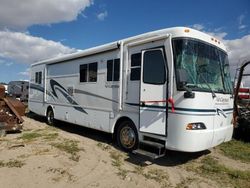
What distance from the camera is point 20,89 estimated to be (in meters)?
26.7

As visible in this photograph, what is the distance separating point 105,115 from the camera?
338 inches

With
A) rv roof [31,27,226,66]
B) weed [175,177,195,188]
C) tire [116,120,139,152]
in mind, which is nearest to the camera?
weed [175,177,195,188]

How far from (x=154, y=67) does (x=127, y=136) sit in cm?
207

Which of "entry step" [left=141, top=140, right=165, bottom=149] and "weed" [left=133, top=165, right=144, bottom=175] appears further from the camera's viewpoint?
"entry step" [left=141, top=140, right=165, bottom=149]

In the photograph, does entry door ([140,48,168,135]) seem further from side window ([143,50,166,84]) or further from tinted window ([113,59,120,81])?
tinted window ([113,59,120,81])

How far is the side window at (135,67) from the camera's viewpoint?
733cm

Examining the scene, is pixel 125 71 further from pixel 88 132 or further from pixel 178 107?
pixel 88 132

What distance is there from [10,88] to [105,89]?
22.6 m

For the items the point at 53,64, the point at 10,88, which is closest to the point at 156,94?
the point at 53,64

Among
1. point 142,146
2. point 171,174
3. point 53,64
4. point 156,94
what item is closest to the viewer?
point 171,174

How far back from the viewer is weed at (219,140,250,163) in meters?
7.57

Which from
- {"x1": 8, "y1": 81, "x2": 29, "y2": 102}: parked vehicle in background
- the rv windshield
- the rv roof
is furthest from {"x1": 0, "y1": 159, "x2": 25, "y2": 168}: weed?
{"x1": 8, "y1": 81, "x2": 29, "y2": 102}: parked vehicle in background

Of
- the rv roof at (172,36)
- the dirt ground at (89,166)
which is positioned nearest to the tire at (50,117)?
the dirt ground at (89,166)

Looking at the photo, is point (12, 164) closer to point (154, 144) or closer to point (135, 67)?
point (154, 144)
